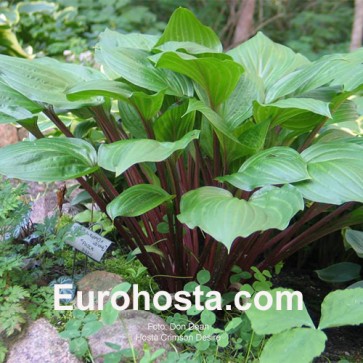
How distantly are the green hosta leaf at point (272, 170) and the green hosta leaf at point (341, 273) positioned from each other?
63 centimetres

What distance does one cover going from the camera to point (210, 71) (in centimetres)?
129

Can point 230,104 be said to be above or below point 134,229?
above

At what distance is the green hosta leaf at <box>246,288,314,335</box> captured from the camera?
1114mm

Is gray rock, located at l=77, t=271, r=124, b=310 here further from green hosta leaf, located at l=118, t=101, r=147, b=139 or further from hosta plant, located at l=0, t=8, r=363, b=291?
green hosta leaf, located at l=118, t=101, r=147, b=139

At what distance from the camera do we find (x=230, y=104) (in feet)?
4.78

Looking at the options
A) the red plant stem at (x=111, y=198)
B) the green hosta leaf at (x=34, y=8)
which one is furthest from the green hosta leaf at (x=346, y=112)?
the green hosta leaf at (x=34, y=8)

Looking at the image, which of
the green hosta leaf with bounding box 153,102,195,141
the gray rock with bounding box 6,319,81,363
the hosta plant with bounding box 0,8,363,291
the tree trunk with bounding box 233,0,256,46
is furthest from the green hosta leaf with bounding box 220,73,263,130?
the tree trunk with bounding box 233,0,256,46

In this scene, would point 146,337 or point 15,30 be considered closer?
point 146,337

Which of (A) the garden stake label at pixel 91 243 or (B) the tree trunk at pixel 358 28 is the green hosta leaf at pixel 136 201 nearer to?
(A) the garden stake label at pixel 91 243

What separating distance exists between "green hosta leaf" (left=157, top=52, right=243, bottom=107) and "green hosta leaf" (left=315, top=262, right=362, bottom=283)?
2.39 ft

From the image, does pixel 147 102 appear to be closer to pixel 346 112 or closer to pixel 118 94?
pixel 118 94

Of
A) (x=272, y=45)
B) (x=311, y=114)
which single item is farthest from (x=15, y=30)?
(x=311, y=114)

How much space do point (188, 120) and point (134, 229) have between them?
0.36m

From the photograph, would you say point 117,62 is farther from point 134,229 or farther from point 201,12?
point 201,12
